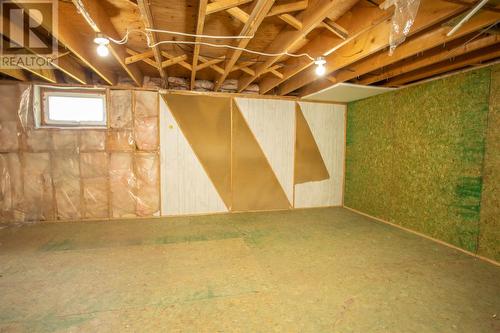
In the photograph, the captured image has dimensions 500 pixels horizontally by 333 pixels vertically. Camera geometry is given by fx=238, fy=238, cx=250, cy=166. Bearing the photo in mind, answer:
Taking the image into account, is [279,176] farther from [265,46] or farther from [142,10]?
[142,10]

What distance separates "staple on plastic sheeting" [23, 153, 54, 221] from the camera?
11.8ft

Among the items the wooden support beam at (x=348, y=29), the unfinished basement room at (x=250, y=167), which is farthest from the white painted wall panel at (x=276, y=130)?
the wooden support beam at (x=348, y=29)

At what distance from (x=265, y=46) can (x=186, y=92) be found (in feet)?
5.73

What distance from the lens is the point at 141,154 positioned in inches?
154

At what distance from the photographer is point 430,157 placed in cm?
315

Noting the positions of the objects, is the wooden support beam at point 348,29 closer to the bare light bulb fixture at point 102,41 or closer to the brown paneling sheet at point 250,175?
the brown paneling sheet at point 250,175

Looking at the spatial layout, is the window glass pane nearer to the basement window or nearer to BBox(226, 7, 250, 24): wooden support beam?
the basement window

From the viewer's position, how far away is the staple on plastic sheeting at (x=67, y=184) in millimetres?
3670

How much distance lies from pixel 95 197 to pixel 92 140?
2.97 feet

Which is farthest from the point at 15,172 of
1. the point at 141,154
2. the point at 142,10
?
the point at 142,10

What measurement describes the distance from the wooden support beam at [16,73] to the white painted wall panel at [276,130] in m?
3.07

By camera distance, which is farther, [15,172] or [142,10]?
[15,172]

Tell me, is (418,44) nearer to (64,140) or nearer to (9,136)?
(64,140)

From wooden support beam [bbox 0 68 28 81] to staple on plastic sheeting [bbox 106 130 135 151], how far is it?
1266mm
